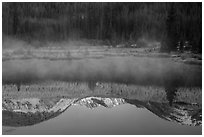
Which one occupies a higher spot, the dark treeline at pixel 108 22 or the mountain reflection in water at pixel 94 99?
the dark treeline at pixel 108 22

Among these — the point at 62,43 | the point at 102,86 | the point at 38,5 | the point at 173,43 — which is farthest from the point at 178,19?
the point at 38,5

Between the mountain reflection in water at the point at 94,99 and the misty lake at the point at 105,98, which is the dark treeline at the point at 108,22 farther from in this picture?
the mountain reflection in water at the point at 94,99

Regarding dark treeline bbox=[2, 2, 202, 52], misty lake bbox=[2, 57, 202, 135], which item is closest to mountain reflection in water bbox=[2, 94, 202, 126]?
misty lake bbox=[2, 57, 202, 135]

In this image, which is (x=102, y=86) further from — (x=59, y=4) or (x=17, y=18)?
(x=17, y=18)

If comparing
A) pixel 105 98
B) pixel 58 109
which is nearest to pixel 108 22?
pixel 105 98

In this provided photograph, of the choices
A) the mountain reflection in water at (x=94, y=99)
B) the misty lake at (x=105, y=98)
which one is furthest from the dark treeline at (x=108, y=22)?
the mountain reflection in water at (x=94, y=99)

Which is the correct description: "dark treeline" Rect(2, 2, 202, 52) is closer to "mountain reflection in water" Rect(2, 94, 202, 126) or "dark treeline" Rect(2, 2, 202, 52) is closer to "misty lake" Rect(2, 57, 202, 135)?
"misty lake" Rect(2, 57, 202, 135)

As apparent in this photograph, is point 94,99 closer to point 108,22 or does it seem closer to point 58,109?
point 58,109
